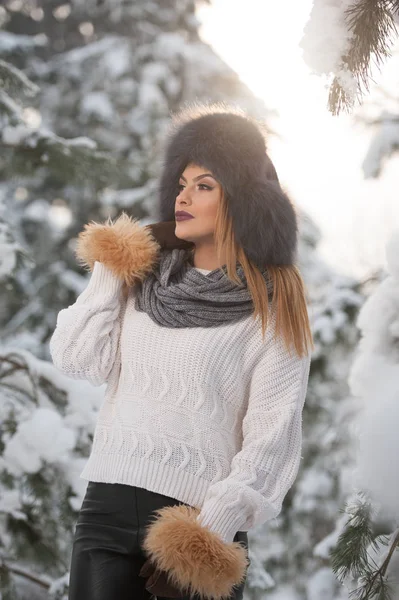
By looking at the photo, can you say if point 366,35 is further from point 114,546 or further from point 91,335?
point 114,546

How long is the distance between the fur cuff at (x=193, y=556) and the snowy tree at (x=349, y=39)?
0.97m

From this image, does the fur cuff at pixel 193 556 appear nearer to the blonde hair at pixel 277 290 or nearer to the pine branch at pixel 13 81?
the blonde hair at pixel 277 290

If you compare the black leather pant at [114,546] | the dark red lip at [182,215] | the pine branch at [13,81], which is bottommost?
the black leather pant at [114,546]

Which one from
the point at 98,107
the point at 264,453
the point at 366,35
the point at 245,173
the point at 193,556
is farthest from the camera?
the point at 98,107

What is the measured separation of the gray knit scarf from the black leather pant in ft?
1.46

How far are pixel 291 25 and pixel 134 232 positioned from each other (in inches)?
87.0

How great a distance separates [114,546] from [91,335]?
53 cm

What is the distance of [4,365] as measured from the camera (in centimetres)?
407

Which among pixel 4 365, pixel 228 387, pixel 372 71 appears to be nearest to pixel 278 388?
pixel 228 387

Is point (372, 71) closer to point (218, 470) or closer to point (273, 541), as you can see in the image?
point (218, 470)

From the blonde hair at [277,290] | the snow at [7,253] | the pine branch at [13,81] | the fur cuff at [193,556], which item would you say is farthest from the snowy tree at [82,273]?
the fur cuff at [193,556]

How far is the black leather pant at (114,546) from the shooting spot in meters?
1.99

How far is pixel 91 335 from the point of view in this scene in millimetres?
2205

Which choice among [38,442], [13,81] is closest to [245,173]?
[38,442]
